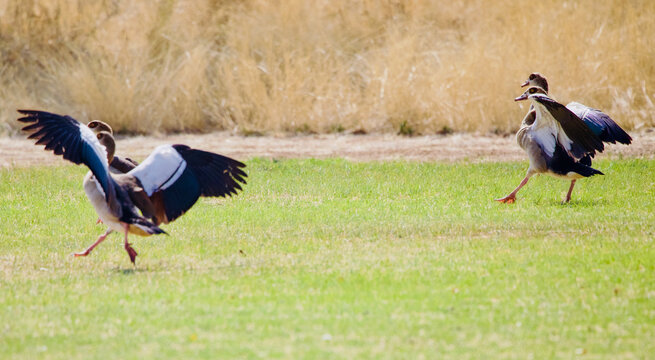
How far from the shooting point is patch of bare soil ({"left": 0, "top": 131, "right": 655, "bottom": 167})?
1606cm

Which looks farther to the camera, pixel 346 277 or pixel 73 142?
pixel 73 142

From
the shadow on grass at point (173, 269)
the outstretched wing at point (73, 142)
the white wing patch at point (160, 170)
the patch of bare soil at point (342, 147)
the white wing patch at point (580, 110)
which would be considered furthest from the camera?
the patch of bare soil at point (342, 147)

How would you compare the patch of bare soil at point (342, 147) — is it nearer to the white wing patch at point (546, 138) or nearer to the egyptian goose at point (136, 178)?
the white wing patch at point (546, 138)

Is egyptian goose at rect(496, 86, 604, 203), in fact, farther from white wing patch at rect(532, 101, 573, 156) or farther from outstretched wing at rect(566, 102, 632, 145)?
outstretched wing at rect(566, 102, 632, 145)

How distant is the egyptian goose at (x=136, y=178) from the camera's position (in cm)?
756

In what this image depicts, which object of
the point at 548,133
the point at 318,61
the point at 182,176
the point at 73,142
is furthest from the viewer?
the point at 318,61

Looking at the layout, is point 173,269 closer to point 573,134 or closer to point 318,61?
point 573,134

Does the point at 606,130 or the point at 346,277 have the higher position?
the point at 606,130

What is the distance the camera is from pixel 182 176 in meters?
8.28

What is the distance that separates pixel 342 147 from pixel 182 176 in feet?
31.3

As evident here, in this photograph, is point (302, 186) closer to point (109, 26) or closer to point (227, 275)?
point (227, 275)

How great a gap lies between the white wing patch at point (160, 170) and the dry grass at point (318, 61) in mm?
10762

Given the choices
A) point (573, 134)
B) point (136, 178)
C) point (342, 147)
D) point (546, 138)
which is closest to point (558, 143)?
point (546, 138)

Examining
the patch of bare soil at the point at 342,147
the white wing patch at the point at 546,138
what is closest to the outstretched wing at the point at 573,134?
the white wing patch at the point at 546,138
